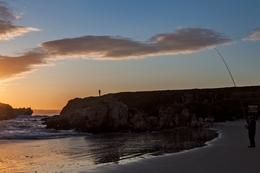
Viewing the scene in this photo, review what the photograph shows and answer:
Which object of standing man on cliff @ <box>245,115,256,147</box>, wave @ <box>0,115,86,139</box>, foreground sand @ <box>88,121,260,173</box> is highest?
standing man on cliff @ <box>245,115,256,147</box>

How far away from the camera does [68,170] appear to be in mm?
11391

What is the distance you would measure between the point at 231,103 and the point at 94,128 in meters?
30.5

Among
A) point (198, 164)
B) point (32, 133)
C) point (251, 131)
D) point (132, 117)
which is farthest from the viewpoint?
point (132, 117)

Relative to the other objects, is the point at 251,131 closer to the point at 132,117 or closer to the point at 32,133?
the point at 32,133

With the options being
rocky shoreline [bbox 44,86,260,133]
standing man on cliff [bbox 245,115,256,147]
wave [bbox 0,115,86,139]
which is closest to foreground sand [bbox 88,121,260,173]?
standing man on cliff [bbox 245,115,256,147]

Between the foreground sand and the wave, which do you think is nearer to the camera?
the foreground sand

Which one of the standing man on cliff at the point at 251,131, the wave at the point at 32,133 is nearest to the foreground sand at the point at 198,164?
the standing man on cliff at the point at 251,131

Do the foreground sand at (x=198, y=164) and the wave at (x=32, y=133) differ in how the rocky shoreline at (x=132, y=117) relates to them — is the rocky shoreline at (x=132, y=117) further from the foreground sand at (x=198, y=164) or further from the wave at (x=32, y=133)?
the foreground sand at (x=198, y=164)

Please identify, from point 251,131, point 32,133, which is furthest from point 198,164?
point 32,133

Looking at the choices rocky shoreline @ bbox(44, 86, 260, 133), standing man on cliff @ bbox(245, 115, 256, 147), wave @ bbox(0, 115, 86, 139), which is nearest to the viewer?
standing man on cliff @ bbox(245, 115, 256, 147)

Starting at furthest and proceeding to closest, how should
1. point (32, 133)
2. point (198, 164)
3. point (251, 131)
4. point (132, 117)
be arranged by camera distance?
point (132, 117) < point (32, 133) < point (251, 131) < point (198, 164)

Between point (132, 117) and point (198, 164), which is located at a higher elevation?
point (132, 117)

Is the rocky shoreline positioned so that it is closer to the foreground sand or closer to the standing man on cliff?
the standing man on cliff

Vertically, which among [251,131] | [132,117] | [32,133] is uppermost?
[132,117]
